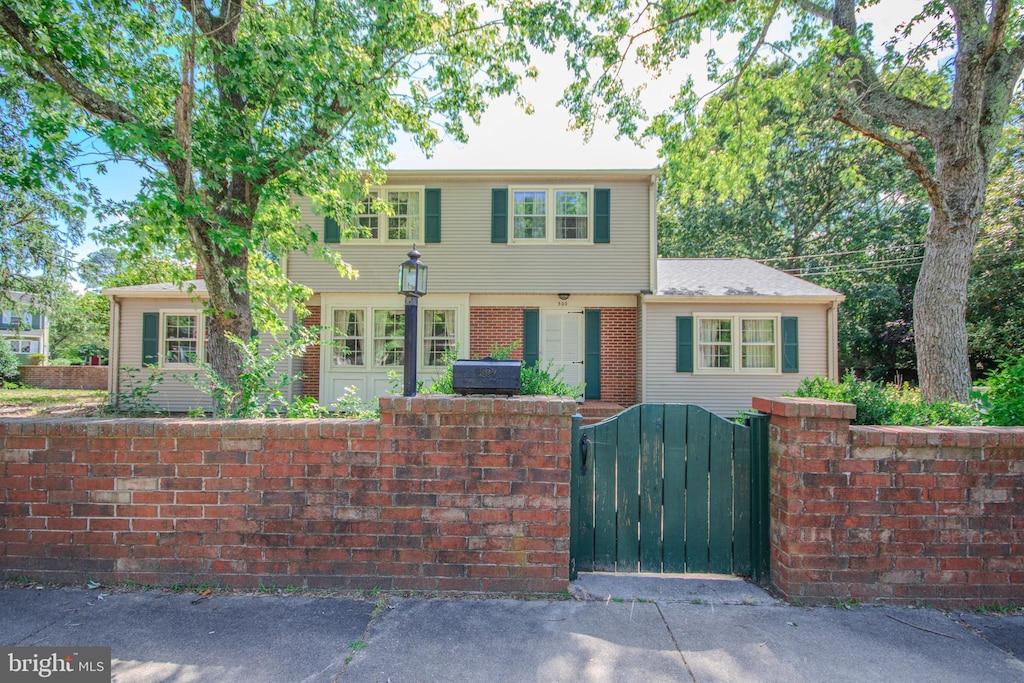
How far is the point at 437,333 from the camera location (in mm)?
11633

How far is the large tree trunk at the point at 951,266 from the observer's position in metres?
7.12

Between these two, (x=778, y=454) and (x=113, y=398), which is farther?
(x=113, y=398)

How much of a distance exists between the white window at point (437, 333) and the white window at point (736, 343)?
5.88 meters

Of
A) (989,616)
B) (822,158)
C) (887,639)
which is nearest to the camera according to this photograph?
(887,639)

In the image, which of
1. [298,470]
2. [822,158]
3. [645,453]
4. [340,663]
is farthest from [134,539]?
[822,158]

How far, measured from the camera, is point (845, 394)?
3.65 m

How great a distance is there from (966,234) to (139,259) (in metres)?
11.4

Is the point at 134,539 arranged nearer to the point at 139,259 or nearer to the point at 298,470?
the point at 298,470

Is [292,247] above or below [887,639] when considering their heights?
above

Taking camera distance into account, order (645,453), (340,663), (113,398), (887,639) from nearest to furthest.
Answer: (340,663)
(887,639)
(645,453)
(113,398)

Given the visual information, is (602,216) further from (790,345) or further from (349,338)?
(349,338)

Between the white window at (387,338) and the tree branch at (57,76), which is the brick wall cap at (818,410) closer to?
the tree branch at (57,76)

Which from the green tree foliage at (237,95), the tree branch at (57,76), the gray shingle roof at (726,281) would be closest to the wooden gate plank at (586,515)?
A: the green tree foliage at (237,95)

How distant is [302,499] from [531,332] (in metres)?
8.64
